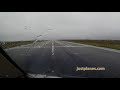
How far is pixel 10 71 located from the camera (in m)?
4.96
